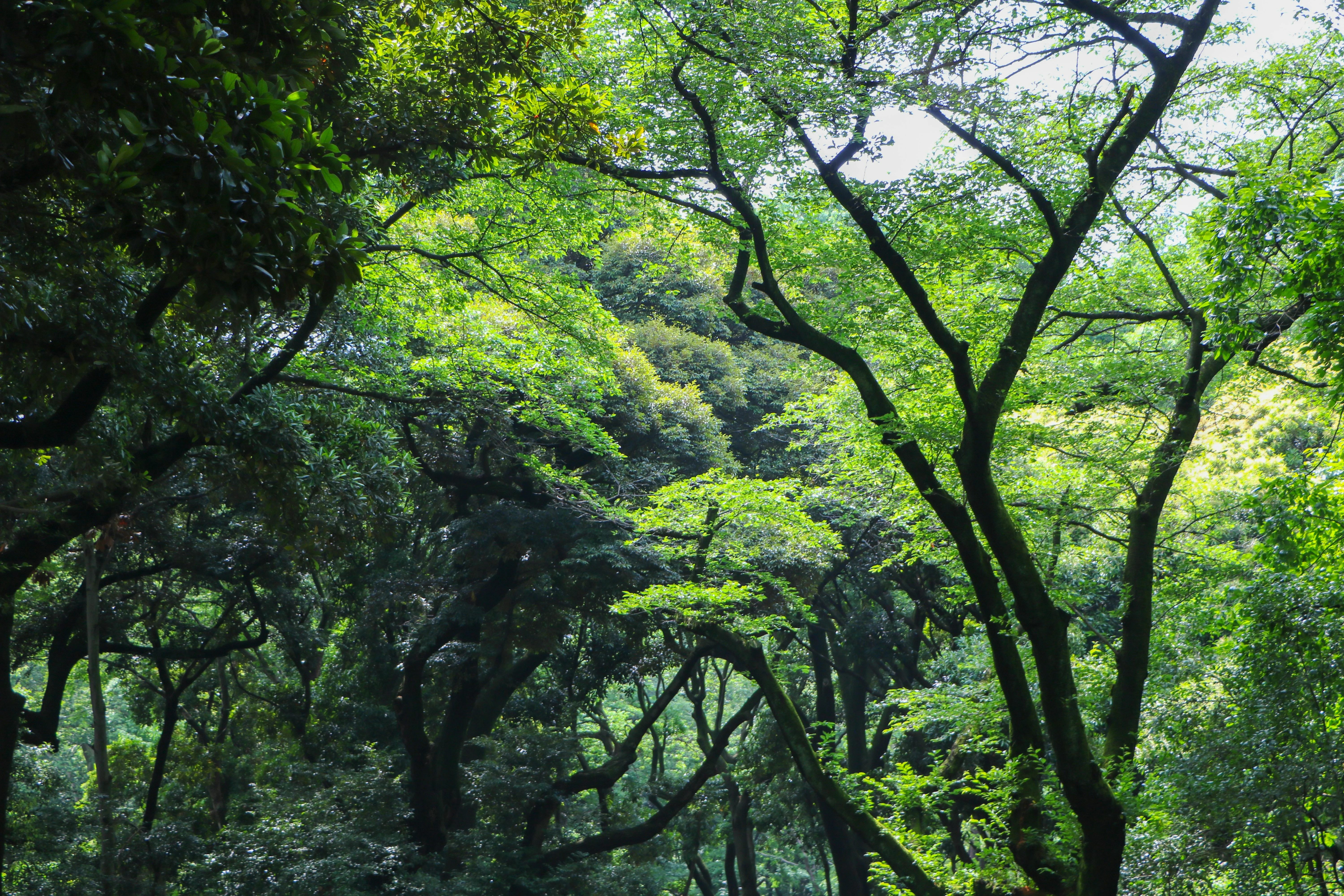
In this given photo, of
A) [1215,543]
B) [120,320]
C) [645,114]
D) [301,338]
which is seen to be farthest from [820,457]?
[120,320]

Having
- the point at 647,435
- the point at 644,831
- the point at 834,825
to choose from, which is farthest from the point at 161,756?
the point at 834,825

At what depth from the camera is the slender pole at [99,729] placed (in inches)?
368

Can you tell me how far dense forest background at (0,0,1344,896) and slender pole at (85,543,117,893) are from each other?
70 millimetres

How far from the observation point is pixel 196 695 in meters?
15.8

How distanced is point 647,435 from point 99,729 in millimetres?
7330

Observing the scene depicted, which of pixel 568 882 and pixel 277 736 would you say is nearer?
pixel 568 882

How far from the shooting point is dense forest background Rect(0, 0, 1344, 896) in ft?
14.0

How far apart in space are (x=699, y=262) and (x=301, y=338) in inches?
158

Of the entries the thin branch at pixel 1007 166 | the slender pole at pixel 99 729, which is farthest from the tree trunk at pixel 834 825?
the thin branch at pixel 1007 166

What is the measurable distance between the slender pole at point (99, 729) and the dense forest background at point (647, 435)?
7 centimetres

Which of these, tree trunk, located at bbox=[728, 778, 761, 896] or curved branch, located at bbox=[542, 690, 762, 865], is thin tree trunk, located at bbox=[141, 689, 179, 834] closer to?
curved branch, located at bbox=[542, 690, 762, 865]

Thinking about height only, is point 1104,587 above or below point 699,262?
below

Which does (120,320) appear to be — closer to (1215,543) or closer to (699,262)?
(699,262)

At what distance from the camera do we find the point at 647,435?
521 inches
